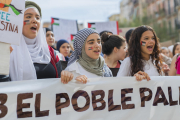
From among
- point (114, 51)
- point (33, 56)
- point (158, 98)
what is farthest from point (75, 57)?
point (114, 51)

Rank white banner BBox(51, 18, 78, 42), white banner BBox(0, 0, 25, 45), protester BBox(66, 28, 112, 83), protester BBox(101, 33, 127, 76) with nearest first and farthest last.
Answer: white banner BBox(0, 0, 25, 45) < protester BBox(66, 28, 112, 83) < protester BBox(101, 33, 127, 76) < white banner BBox(51, 18, 78, 42)

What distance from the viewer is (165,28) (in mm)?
35125

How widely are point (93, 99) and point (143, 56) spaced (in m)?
0.93

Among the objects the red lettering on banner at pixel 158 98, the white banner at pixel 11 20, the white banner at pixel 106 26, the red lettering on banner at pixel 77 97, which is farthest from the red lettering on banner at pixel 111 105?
the white banner at pixel 106 26

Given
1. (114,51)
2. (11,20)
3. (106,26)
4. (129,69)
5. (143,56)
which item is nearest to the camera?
(11,20)

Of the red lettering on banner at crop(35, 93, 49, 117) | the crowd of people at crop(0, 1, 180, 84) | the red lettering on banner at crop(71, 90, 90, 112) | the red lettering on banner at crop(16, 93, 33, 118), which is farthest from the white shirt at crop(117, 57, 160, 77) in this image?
the red lettering on banner at crop(16, 93, 33, 118)

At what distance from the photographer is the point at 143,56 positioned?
338 cm

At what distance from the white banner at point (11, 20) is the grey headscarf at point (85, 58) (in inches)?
28.8

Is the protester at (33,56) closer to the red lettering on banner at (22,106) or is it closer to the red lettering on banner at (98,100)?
the red lettering on banner at (22,106)

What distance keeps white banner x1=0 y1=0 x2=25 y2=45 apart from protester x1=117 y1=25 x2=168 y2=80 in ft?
4.18

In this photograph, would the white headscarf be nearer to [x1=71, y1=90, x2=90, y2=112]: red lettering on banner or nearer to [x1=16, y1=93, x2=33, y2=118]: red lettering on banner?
[x1=16, y1=93, x2=33, y2=118]: red lettering on banner

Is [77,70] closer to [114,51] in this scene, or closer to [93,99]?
[93,99]

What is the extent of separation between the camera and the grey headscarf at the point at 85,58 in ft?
9.80

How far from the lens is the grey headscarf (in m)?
2.99
